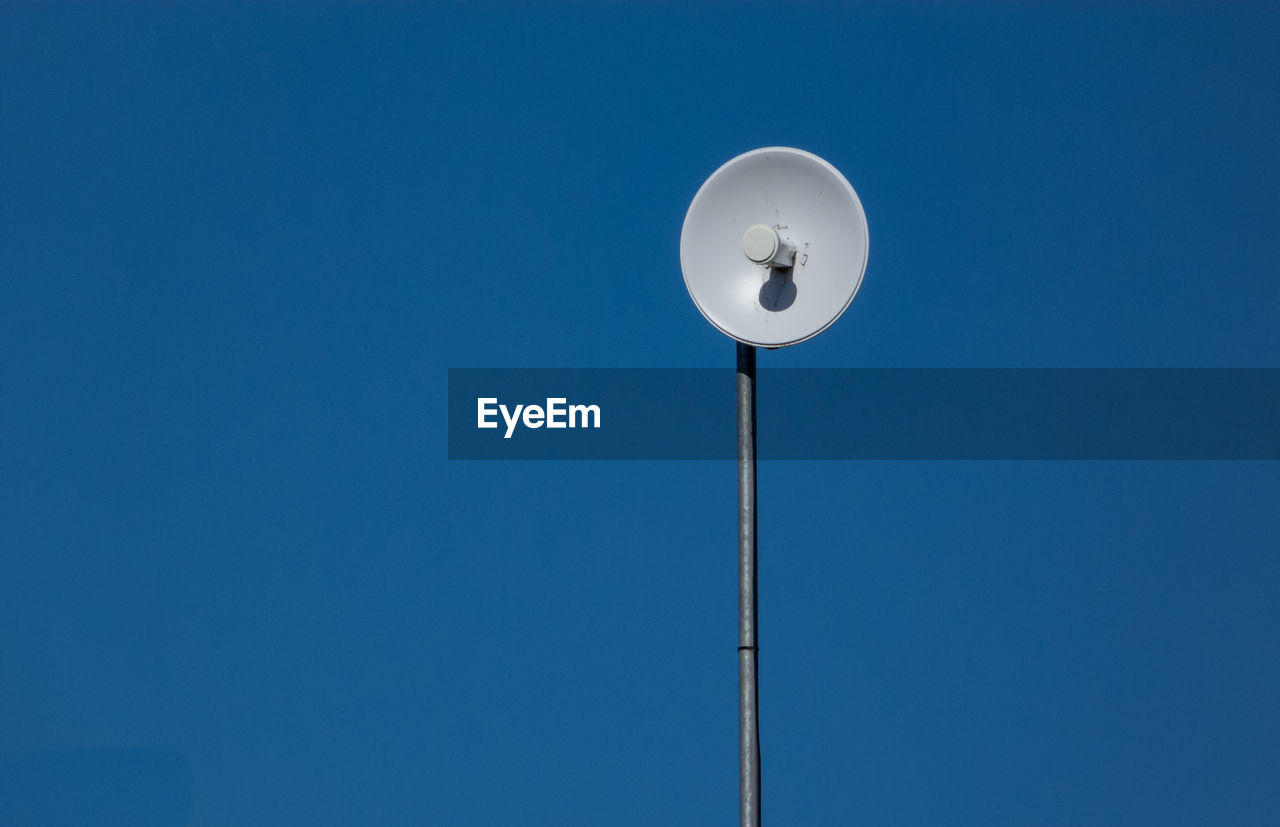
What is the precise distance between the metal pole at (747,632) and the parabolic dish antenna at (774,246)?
286 millimetres

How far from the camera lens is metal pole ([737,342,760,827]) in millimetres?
6668

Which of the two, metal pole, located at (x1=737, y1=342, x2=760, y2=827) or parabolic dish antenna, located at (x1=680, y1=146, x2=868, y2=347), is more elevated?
parabolic dish antenna, located at (x1=680, y1=146, x2=868, y2=347)

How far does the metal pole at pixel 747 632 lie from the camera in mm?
6668

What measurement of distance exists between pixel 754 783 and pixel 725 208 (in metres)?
3.09

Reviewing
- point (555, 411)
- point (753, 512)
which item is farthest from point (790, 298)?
point (555, 411)

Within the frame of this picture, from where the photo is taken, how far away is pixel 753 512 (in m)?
6.89

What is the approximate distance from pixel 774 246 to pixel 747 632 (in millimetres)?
2028

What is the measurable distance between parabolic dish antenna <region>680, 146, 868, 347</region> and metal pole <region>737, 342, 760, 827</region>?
11.2 inches

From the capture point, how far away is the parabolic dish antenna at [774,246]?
669cm

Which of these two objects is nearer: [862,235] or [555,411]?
[862,235]

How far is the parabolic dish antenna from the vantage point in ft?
22.0

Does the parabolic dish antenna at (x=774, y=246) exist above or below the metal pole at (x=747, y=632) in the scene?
above

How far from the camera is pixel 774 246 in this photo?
21.5ft

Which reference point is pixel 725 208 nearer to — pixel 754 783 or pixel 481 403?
pixel 754 783
